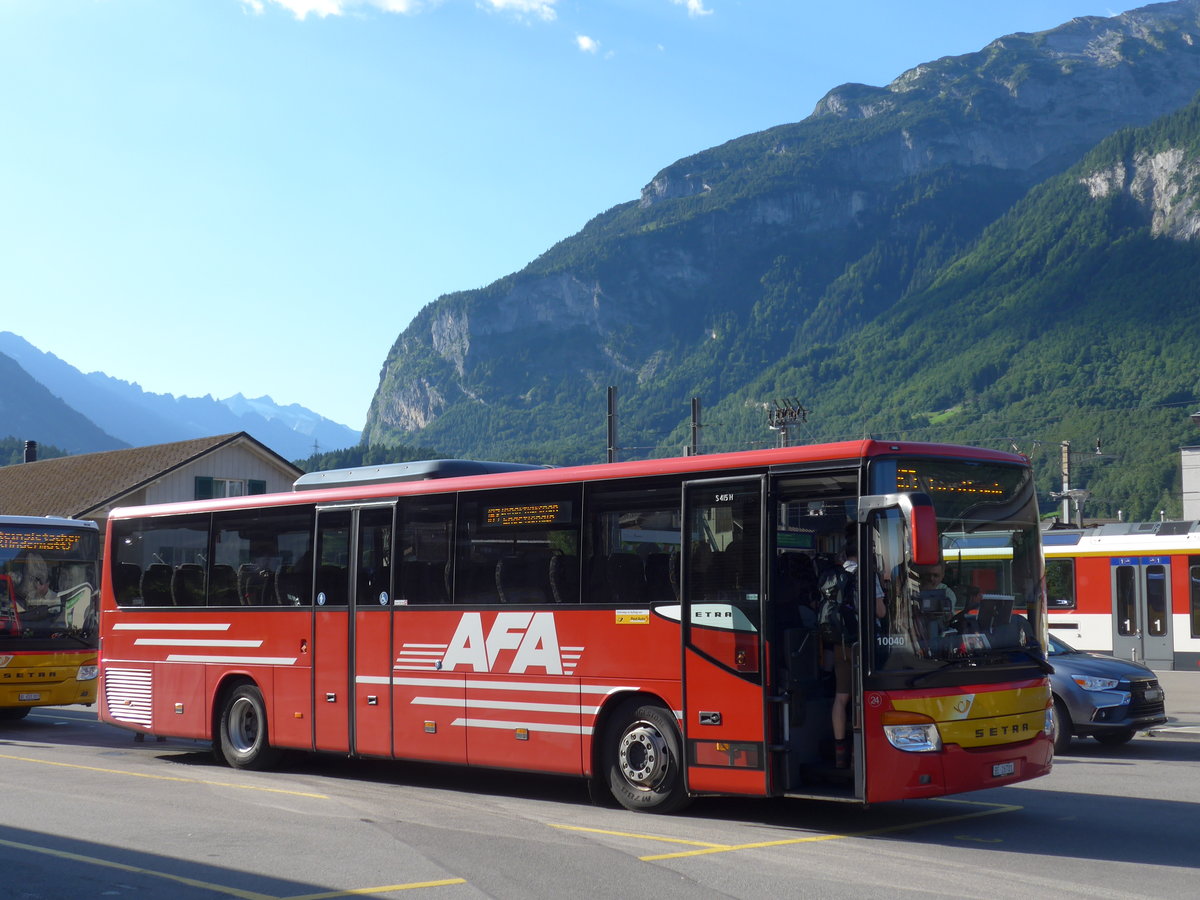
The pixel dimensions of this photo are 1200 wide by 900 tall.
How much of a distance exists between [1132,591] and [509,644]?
20.7 meters

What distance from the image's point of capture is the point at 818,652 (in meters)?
10.6

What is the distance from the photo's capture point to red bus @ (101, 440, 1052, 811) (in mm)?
10102

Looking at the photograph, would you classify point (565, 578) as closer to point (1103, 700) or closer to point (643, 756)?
point (643, 756)

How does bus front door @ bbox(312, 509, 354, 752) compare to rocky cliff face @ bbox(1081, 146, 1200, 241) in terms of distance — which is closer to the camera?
bus front door @ bbox(312, 509, 354, 752)

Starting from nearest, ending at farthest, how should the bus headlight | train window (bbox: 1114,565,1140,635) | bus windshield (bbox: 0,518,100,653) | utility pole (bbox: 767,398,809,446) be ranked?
the bus headlight, bus windshield (bbox: 0,518,100,653), train window (bbox: 1114,565,1140,635), utility pole (bbox: 767,398,809,446)

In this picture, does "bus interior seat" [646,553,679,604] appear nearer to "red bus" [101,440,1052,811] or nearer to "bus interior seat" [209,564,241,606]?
"red bus" [101,440,1052,811]

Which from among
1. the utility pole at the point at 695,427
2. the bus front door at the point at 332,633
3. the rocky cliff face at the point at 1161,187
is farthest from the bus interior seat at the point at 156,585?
the rocky cliff face at the point at 1161,187

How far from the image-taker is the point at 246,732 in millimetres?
15555

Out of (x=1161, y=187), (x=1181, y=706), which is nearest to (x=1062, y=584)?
(x=1181, y=706)

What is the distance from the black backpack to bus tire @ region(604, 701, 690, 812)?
1531 millimetres

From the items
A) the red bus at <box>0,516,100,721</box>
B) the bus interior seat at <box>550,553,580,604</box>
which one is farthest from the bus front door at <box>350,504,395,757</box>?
the red bus at <box>0,516,100,721</box>

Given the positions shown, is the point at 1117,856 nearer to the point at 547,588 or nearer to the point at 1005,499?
the point at 1005,499

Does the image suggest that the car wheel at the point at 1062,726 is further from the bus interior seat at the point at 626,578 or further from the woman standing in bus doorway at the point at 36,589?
the woman standing in bus doorway at the point at 36,589

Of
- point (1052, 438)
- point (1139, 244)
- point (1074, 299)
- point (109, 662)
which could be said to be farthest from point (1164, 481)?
point (109, 662)
